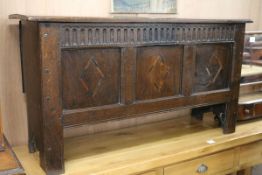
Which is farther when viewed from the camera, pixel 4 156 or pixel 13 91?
pixel 13 91

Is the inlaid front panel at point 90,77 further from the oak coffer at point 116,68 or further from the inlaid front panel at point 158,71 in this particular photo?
the inlaid front panel at point 158,71

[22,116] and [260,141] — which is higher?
[22,116]

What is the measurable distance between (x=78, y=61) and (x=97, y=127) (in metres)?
0.63

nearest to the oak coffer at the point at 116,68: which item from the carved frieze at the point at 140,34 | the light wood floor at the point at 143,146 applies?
the carved frieze at the point at 140,34

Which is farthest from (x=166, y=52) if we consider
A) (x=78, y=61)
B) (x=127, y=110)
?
(x=78, y=61)

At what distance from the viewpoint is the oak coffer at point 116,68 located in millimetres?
1278

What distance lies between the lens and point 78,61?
1332 mm

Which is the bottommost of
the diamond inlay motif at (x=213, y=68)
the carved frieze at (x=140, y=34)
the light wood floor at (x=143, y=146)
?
the light wood floor at (x=143, y=146)

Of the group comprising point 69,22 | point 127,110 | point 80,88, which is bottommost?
point 127,110

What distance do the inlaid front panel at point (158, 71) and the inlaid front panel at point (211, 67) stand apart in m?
0.12

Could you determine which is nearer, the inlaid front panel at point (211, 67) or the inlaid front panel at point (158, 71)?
the inlaid front panel at point (158, 71)

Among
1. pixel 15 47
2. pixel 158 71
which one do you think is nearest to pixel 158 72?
pixel 158 71

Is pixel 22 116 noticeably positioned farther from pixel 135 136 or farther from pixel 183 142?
pixel 183 142

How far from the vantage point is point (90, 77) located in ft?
4.50
